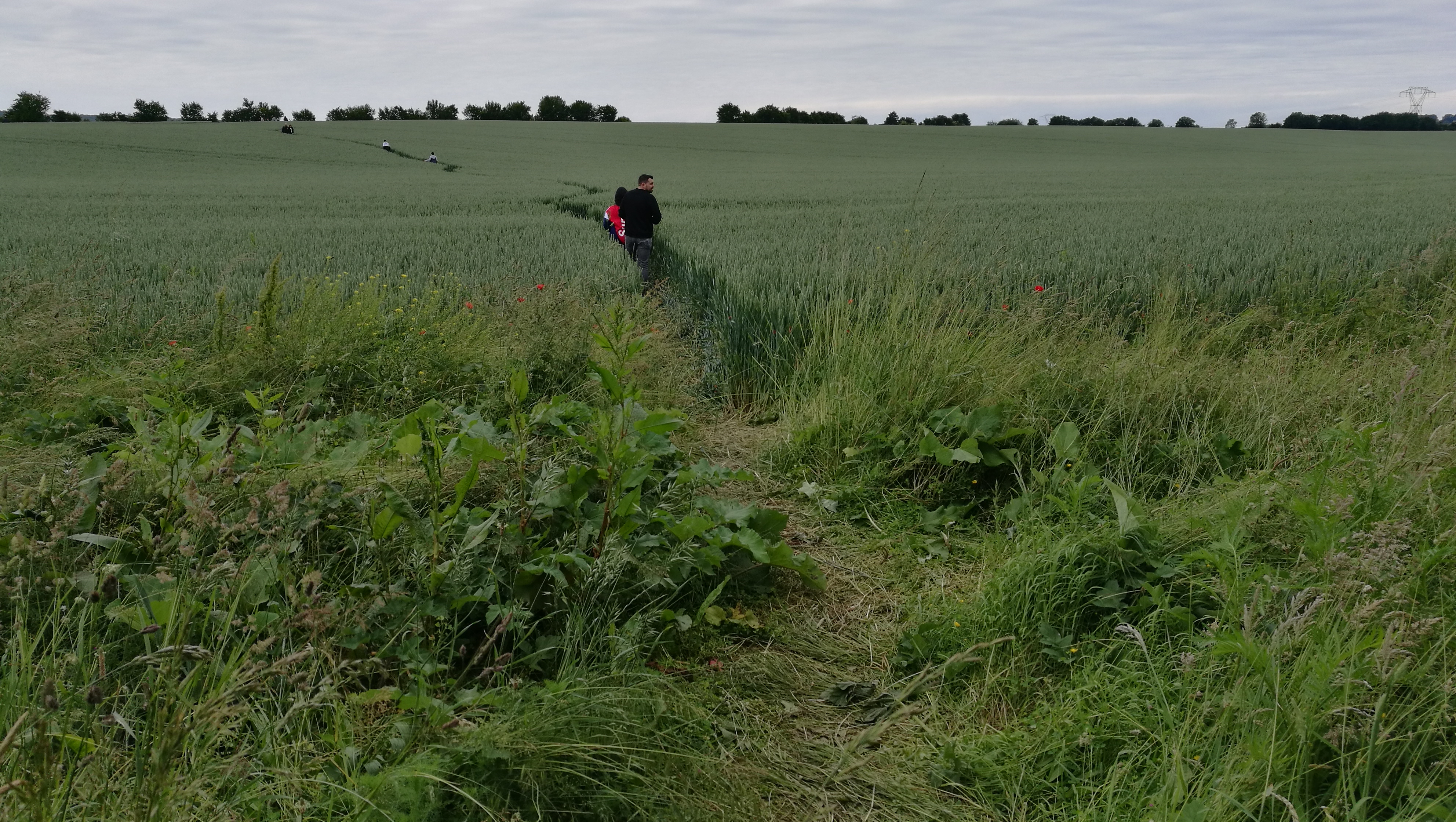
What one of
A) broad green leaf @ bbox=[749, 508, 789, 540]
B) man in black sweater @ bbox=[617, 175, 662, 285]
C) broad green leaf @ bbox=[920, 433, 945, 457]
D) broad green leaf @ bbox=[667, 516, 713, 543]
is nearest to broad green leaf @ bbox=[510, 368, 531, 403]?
broad green leaf @ bbox=[667, 516, 713, 543]

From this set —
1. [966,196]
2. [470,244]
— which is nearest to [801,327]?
[470,244]

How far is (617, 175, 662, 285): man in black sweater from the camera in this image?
9375mm

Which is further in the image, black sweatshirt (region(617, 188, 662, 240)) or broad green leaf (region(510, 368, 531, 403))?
black sweatshirt (region(617, 188, 662, 240))

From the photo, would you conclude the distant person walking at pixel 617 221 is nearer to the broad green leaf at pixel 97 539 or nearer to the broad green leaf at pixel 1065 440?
the broad green leaf at pixel 1065 440

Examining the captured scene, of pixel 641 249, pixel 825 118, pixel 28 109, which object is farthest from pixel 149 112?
pixel 641 249

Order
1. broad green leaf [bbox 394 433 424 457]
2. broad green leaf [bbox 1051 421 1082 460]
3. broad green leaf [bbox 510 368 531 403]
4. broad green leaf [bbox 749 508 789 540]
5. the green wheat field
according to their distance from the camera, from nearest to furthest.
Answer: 1. the green wheat field
2. broad green leaf [bbox 394 433 424 457]
3. broad green leaf [bbox 510 368 531 403]
4. broad green leaf [bbox 749 508 789 540]
5. broad green leaf [bbox 1051 421 1082 460]

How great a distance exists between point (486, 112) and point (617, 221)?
7272cm

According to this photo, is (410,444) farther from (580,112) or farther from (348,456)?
(580,112)

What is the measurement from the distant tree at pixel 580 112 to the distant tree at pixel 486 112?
6.05 metres

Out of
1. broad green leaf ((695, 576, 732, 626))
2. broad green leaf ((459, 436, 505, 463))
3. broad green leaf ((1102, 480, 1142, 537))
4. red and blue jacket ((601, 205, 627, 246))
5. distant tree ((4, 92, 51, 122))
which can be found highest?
distant tree ((4, 92, 51, 122))

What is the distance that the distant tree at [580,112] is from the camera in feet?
245

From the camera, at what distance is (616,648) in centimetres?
240

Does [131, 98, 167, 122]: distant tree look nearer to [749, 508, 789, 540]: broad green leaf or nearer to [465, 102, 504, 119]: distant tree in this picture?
[465, 102, 504, 119]: distant tree

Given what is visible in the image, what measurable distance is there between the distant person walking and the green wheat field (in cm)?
261
